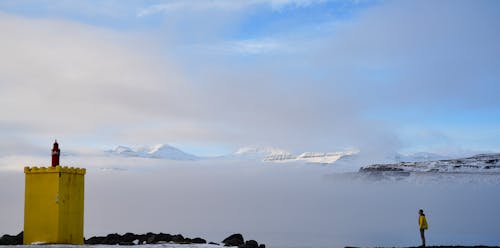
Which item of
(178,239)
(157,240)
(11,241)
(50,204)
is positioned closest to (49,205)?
(50,204)

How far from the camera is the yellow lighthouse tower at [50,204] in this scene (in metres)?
25.9

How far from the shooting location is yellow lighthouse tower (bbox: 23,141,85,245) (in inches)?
1021

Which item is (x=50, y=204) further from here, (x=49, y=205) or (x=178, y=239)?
(x=178, y=239)

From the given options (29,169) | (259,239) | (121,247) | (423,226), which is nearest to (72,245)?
(121,247)

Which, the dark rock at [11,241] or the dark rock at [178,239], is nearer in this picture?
the dark rock at [11,241]

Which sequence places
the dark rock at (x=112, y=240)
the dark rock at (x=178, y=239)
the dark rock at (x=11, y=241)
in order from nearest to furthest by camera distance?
the dark rock at (x=11, y=241), the dark rock at (x=178, y=239), the dark rock at (x=112, y=240)

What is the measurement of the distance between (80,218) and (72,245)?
234 centimetres

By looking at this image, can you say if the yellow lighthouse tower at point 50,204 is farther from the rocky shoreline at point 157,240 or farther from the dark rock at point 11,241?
the dark rock at point 11,241

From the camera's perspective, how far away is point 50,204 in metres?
26.0

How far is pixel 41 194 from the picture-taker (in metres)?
26.2

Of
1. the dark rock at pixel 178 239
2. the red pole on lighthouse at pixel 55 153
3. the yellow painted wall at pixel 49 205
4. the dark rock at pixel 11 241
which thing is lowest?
the dark rock at pixel 178 239

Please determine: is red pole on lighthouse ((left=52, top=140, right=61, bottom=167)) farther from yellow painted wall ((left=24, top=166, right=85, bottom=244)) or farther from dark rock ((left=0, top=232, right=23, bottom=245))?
dark rock ((left=0, top=232, right=23, bottom=245))

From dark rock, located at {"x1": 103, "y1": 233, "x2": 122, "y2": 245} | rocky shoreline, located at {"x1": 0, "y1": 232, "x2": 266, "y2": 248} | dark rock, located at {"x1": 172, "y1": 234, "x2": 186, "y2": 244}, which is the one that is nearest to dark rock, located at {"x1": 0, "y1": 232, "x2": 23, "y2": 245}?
rocky shoreline, located at {"x1": 0, "y1": 232, "x2": 266, "y2": 248}

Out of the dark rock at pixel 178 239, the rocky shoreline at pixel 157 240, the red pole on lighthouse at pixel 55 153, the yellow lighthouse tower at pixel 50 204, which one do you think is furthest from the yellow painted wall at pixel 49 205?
the dark rock at pixel 178 239
